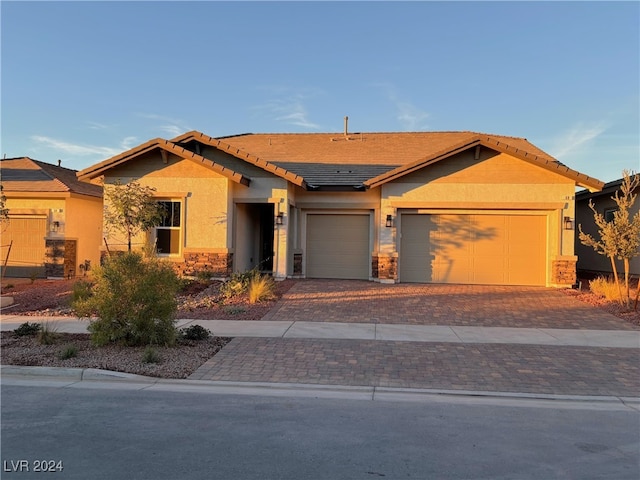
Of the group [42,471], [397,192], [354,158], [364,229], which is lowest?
[42,471]

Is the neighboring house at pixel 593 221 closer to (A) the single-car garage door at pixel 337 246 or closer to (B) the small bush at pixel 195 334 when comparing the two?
(A) the single-car garage door at pixel 337 246

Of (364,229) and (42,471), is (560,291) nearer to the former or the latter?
(364,229)

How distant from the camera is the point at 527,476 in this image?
402 cm

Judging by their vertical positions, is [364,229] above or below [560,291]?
above

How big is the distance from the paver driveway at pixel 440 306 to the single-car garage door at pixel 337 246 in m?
1.97

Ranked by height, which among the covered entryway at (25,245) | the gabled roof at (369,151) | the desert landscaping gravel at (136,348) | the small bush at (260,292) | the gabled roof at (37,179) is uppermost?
the gabled roof at (369,151)

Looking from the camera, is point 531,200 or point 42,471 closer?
point 42,471

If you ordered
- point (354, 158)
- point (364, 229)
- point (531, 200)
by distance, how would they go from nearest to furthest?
point (531, 200) < point (364, 229) < point (354, 158)

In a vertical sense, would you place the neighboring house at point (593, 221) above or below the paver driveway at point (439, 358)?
above

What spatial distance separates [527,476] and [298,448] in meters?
1.98

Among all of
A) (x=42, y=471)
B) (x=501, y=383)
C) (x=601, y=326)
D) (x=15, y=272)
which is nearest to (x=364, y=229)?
(x=601, y=326)

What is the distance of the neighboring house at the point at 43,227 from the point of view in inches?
717

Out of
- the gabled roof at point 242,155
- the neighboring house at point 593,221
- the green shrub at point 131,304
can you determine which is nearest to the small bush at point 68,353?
the green shrub at point 131,304

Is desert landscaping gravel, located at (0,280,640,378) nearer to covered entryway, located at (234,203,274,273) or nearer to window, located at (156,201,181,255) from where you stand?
window, located at (156,201,181,255)
